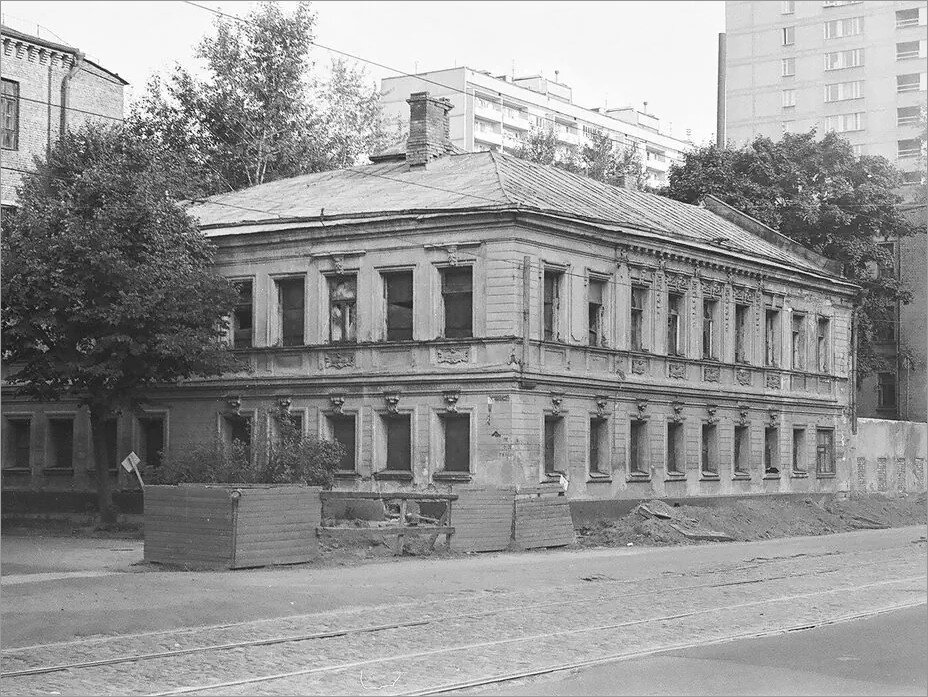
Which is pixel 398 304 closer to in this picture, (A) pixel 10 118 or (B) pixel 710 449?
(B) pixel 710 449

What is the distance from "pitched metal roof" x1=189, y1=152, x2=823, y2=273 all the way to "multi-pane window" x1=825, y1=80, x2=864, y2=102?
4.93 meters

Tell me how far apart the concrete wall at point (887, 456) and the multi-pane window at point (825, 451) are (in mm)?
1035

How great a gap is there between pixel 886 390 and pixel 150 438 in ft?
102

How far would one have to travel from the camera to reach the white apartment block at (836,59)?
33.1m

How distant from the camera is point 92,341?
31688mm

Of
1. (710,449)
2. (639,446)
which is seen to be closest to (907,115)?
(710,449)

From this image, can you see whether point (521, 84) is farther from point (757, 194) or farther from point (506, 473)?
point (506, 473)

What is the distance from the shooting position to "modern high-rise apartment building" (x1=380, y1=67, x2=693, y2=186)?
9319cm

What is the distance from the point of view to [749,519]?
3553 cm

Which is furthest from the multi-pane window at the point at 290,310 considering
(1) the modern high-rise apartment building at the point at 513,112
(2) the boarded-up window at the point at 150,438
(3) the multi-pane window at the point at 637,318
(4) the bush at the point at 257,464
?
(1) the modern high-rise apartment building at the point at 513,112

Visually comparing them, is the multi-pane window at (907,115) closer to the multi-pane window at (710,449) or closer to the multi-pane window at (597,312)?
the multi-pane window at (597,312)

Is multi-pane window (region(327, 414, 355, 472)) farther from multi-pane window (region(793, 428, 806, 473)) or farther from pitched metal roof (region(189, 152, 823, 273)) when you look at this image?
multi-pane window (region(793, 428, 806, 473))

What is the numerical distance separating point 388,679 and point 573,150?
191 feet

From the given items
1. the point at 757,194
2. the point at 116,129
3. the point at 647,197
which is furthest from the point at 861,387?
the point at 116,129
